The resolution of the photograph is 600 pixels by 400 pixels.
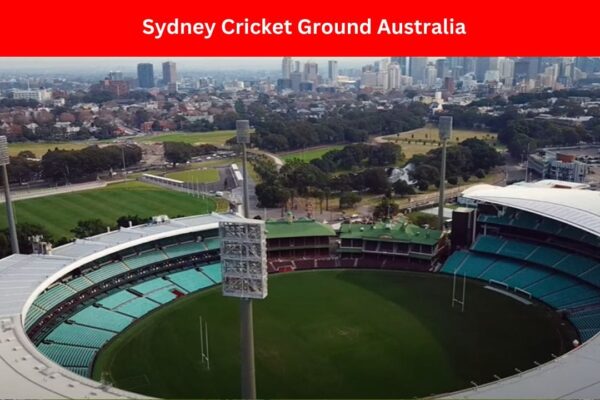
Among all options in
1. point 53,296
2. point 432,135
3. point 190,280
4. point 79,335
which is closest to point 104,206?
point 190,280

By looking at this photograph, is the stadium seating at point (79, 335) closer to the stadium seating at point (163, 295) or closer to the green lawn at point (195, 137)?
the stadium seating at point (163, 295)

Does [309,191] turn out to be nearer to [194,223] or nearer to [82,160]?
[194,223]

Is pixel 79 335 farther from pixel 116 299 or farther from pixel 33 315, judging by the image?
pixel 116 299

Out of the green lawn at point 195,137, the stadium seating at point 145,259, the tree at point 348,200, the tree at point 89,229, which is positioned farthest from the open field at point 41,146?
the stadium seating at point 145,259

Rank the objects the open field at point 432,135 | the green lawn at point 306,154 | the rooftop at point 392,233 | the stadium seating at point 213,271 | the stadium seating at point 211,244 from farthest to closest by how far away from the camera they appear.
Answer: the open field at point 432,135 < the green lawn at point 306,154 < the rooftop at point 392,233 < the stadium seating at point 211,244 < the stadium seating at point 213,271

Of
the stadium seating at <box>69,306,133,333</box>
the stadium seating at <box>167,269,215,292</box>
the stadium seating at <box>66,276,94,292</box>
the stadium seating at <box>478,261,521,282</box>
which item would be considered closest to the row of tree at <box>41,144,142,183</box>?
the stadium seating at <box>167,269,215,292</box>

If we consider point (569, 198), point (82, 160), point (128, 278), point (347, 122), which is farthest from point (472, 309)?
point (347, 122)

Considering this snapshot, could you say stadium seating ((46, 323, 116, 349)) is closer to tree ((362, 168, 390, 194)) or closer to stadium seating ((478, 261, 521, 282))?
stadium seating ((478, 261, 521, 282))
